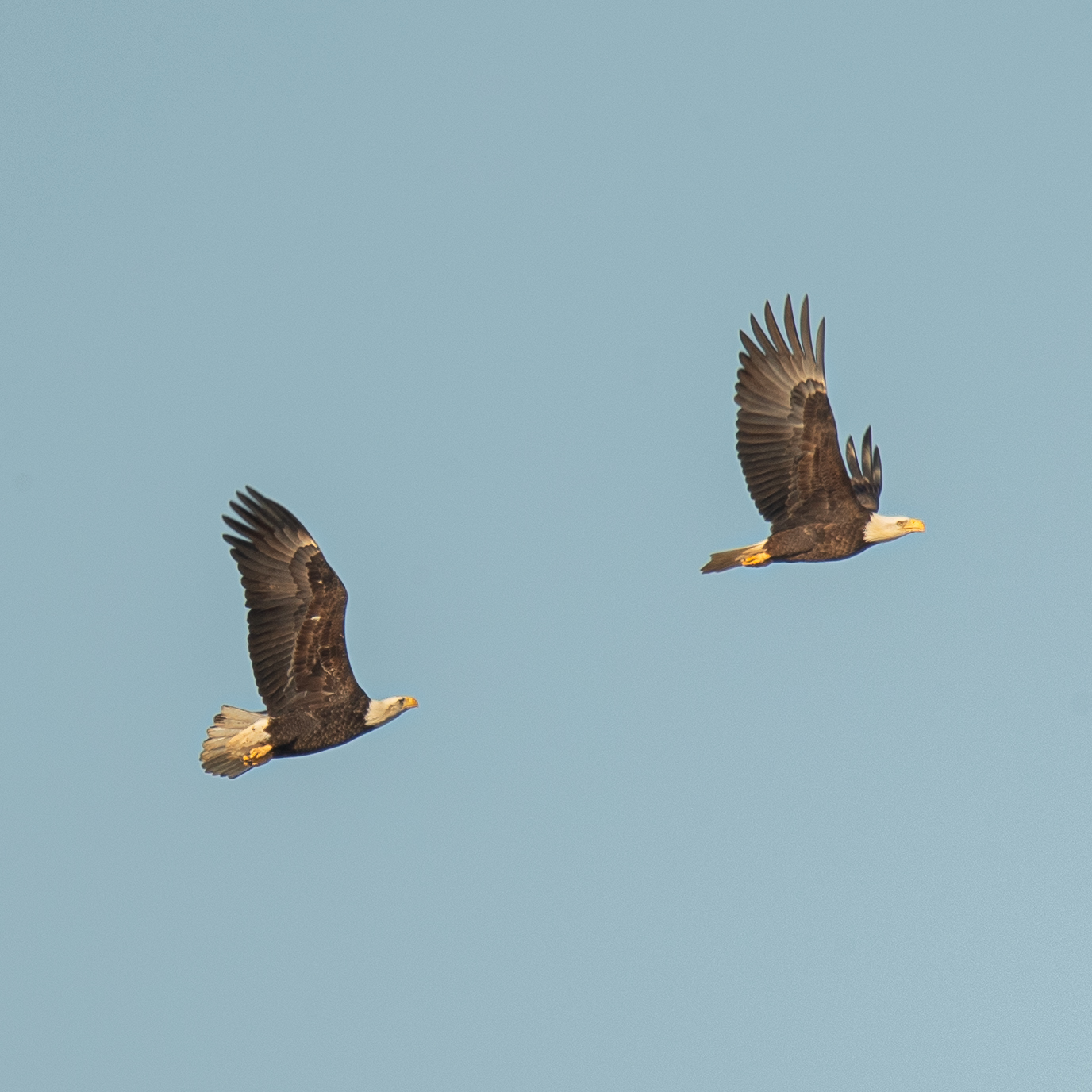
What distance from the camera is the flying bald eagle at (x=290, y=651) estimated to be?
15.8m

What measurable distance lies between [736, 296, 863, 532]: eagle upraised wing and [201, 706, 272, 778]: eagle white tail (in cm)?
507

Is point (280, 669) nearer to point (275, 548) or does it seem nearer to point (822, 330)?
point (275, 548)

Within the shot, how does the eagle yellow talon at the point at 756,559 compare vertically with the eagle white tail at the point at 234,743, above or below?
above

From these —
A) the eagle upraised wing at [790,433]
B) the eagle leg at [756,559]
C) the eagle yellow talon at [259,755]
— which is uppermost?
the eagle upraised wing at [790,433]

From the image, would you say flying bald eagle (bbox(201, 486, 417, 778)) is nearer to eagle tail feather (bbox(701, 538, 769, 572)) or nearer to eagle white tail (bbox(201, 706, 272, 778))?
eagle white tail (bbox(201, 706, 272, 778))

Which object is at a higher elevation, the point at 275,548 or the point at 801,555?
the point at 275,548

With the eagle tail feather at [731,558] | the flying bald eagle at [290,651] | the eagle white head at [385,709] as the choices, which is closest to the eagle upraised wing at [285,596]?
the flying bald eagle at [290,651]

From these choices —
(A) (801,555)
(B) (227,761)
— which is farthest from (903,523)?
(B) (227,761)

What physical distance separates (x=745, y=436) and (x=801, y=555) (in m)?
1.22

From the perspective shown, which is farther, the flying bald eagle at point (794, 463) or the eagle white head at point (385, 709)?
the flying bald eagle at point (794, 463)

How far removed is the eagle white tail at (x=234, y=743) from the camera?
16.2 metres

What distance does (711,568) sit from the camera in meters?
17.3

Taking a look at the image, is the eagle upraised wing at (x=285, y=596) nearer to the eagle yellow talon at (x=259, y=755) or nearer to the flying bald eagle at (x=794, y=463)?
the eagle yellow talon at (x=259, y=755)

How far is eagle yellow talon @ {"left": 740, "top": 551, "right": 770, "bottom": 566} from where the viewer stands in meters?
17.3
